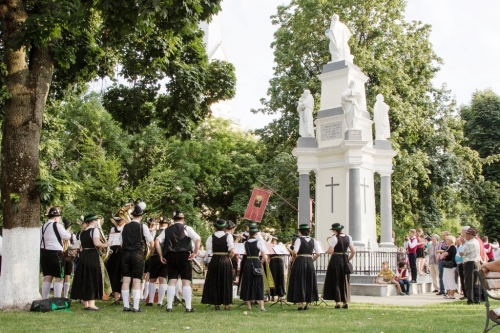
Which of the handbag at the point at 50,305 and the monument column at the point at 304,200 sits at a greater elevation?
the monument column at the point at 304,200

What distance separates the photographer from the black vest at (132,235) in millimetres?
12406

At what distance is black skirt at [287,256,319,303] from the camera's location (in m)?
13.5

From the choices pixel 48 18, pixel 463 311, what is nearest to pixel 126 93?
pixel 48 18

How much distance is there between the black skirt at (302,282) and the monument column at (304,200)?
9.04 meters

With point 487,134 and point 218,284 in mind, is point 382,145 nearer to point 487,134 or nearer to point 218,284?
point 218,284

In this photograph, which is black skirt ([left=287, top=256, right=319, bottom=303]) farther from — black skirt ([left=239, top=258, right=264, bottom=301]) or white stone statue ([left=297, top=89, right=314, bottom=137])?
white stone statue ([left=297, top=89, right=314, bottom=137])

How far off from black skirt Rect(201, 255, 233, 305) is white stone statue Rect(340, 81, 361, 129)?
1008 cm

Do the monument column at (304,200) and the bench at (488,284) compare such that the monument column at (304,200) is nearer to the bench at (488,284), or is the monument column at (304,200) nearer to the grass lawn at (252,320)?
the grass lawn at (252,320)

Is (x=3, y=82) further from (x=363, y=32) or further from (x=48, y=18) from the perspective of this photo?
(x=363, y=32)

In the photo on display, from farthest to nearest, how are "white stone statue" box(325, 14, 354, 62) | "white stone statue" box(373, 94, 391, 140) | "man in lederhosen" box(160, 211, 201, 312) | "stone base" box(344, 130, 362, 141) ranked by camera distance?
"white stone statue" box(373, 94, 391, 140), "white stone statue" box(325, 14, 354, 62), "stone base" box(344, 130, 362, 141), "man in lederhosen" box(160, 211, 201, 312)

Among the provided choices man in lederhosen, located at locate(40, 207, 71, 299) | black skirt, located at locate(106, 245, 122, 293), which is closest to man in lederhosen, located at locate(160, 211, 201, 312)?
black skirt, located at locate(106, 245, 122, 293)

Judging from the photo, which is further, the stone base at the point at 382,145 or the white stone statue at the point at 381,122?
the white stone statue at the point at 381,122

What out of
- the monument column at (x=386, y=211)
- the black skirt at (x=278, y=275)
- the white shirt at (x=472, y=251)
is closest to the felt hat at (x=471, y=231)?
the white shirt at (x=472, y=251)

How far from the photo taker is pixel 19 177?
12.3 meters
